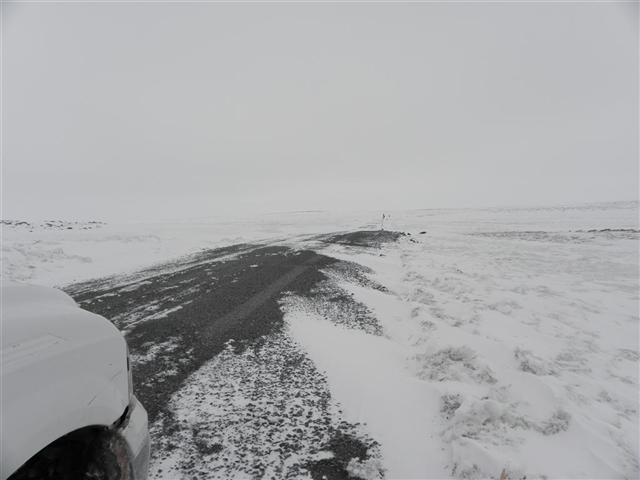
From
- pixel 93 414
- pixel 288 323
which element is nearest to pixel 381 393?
pixel 288 323

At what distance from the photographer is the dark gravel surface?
3158 millimetres

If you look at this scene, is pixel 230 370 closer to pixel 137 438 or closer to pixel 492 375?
pixel 137 438

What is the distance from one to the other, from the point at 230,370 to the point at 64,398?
324 cm

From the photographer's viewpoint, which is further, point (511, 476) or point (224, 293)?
point (224, 293)

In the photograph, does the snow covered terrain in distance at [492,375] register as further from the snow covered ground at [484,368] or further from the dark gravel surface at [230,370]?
the dark gravel surface at [230,370]

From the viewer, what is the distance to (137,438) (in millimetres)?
2076

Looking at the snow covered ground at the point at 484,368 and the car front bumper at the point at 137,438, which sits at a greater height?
the car front bumper at the point at 137,438

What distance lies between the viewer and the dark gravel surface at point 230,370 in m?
3.16

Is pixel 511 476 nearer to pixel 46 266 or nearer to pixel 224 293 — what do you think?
pixel 224 293

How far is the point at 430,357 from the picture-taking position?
5160mm

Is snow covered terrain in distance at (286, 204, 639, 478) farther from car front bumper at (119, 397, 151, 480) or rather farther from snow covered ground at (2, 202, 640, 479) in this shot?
car front bumper at (119, 397, 151, 480)

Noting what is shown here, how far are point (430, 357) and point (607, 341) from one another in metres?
3.38

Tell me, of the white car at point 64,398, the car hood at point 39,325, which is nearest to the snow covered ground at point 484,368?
the white car at point 64,398

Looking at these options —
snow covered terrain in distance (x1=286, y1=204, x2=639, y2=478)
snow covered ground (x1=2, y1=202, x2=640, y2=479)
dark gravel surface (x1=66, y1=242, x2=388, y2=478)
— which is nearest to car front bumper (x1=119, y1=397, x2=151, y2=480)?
dark gravel surface (x1=66, y1=242, x2=388, y2=478)
